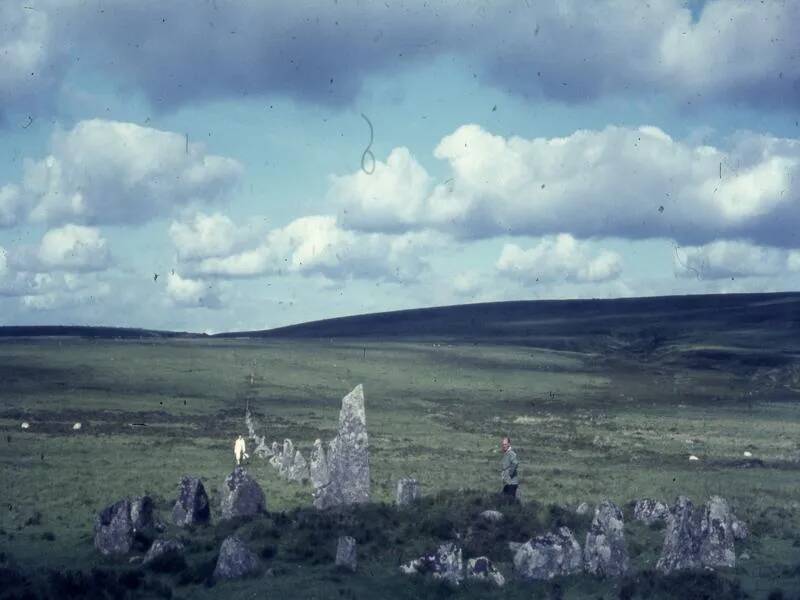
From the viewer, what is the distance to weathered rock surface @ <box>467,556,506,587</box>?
19328mm

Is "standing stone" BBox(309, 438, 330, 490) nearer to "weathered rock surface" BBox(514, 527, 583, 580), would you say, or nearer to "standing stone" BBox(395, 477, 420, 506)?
"standing stone" BBox(395, 477, 420, 506)

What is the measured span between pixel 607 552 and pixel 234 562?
8006mm

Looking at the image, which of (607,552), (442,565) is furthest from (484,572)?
(607,552)

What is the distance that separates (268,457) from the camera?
147ft

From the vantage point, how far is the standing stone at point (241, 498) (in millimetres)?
25109

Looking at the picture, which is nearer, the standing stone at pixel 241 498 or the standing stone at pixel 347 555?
the standing stone at pixel 347 555

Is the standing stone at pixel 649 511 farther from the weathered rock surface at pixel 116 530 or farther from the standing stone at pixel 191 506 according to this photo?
the weathered rock surface at pixel 116 530

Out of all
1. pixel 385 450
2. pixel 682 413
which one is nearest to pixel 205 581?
pixel 385 450

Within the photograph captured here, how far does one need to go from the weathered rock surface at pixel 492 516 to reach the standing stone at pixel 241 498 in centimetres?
629

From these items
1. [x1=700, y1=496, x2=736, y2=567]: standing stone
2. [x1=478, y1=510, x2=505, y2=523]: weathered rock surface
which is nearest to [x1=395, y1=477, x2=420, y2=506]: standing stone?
[x1=478, y1=510, x2=505, y2=523]: weathered rock surface

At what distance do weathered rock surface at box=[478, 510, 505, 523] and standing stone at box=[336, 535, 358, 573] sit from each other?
4117 mm

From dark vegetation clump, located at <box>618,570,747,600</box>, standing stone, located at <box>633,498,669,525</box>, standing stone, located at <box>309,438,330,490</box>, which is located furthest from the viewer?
standing stone, located at <box>309,438,330,490</box>

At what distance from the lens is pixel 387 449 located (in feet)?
161

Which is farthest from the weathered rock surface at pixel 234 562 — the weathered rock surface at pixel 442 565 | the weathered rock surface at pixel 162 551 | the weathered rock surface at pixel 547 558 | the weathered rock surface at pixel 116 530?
the weathered rock surface at pixel 547 558
